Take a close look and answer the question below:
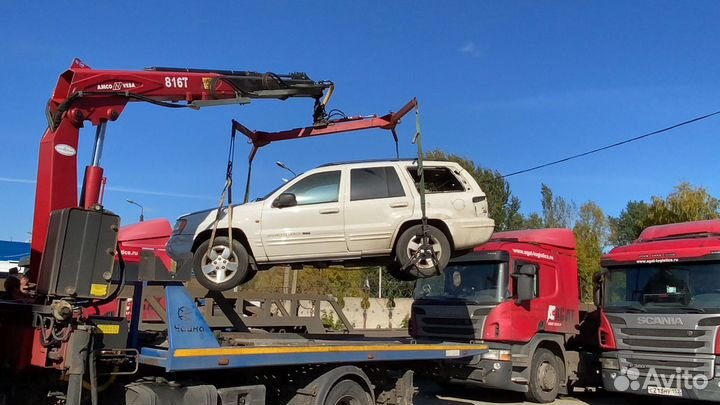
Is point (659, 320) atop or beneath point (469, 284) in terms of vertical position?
beneath

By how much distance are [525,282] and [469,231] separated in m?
2.37

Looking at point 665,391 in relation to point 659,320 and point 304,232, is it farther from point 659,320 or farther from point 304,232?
point 304,232

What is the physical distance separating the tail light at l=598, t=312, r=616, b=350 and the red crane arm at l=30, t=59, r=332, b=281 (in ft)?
21.5

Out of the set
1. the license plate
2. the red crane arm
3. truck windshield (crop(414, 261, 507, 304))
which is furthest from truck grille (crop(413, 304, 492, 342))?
the red crane arm

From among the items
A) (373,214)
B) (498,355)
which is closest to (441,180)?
(373,214)

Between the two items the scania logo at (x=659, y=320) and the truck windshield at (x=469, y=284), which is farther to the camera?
the truck windshield at (x=469, y=284)

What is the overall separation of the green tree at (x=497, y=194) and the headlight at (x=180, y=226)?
1197 inches

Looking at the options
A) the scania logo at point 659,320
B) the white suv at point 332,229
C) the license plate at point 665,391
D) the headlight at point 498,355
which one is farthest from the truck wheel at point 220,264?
the license plate at point 665,391

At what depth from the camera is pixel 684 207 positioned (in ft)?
104

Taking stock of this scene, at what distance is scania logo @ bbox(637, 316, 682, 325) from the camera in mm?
9266

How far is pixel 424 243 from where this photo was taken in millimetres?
7496

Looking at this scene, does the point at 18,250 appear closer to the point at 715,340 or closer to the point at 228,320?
the point at 228,320

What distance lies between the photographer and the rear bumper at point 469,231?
775 cm

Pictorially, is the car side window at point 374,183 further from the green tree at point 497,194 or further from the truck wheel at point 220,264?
the green tree at point 497,194
